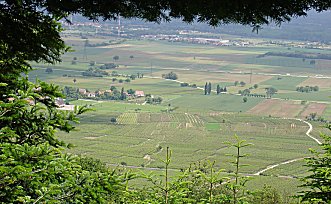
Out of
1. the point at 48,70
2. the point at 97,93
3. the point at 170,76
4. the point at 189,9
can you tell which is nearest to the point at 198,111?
the point at 97,93

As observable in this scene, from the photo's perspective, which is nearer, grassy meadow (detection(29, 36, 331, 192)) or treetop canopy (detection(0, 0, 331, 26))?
treetop canopy (detection(0, 0, 331, 26))

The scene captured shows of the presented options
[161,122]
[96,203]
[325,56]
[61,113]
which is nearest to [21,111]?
[61,113]

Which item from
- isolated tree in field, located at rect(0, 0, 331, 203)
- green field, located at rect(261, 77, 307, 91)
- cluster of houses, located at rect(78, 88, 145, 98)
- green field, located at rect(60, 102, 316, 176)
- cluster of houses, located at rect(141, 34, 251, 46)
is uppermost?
isolated tree in field, located at rect(0, 0, 331, 203)

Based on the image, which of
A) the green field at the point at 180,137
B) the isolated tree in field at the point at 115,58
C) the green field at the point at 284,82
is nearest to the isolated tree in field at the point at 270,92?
the green field at the point at 284,82

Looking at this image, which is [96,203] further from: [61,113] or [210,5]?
[210,5]

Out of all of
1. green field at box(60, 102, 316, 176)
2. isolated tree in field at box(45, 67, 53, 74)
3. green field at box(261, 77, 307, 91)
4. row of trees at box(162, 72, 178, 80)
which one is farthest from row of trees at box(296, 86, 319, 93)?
isolated tree in field at box(45, 67, 53, 74)

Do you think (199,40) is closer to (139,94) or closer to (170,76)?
(170,76)

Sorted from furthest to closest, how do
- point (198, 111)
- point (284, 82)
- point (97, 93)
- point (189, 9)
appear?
point (284, 82), point (97, 93), point (198, 111), point (189, 9)

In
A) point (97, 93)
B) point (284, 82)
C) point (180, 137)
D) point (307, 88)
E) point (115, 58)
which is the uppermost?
point (115, 58)

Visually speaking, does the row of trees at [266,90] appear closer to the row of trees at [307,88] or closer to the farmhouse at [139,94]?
the row of trees at [307,88]

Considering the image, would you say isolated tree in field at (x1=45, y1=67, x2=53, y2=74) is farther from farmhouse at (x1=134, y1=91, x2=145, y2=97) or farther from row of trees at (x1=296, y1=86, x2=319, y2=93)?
row of trees at (x1=296, y1=86, x2=319, y2=93)

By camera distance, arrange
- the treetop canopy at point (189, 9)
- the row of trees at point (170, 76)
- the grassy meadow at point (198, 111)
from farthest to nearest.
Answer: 1. the row of trees at point (170, 76)
2. the grassy meadow at point (198, 111)
3. the treetop canopy at point (189, 9)
